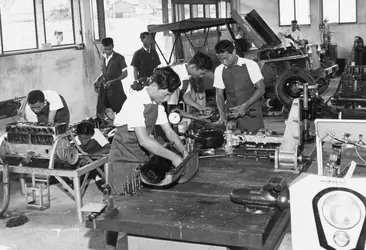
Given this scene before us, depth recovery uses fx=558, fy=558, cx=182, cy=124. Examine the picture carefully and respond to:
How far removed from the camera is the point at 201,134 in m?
3.84

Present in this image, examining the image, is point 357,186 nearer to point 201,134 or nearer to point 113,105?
point 201,134

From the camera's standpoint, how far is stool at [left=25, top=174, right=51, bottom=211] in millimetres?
4699

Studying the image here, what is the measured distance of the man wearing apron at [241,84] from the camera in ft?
15.7

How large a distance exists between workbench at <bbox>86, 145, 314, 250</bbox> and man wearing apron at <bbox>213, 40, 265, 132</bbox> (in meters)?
1.81

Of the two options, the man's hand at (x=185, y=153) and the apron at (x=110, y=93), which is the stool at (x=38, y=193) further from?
the apron at (x=110, y=93)

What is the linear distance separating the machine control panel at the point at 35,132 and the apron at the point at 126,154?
1.16 metres

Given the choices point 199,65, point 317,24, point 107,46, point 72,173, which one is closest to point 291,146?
point 199,65

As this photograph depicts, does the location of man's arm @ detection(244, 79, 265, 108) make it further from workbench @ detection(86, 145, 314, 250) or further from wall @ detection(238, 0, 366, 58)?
wall @ detection(238, 0, 366, 58)

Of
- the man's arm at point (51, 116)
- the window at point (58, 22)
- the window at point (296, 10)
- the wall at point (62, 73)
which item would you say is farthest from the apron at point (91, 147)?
the window at point (296, 10)

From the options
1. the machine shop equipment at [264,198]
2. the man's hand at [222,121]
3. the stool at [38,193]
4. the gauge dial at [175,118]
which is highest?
the gauge dial at [175,118]

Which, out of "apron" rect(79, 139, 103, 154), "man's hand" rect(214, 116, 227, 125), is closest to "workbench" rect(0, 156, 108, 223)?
"apron" rect(79, 139, 103, 154)

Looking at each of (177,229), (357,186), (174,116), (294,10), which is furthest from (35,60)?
(294,10)

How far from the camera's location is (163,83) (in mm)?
3322

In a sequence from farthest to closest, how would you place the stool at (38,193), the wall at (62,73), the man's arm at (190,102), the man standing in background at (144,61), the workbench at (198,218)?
the man standing in background at (144,61) → the wall at (62,73) → the man's arm at (190,102) → the stool at (38,193) → the workbench at (198,218)
